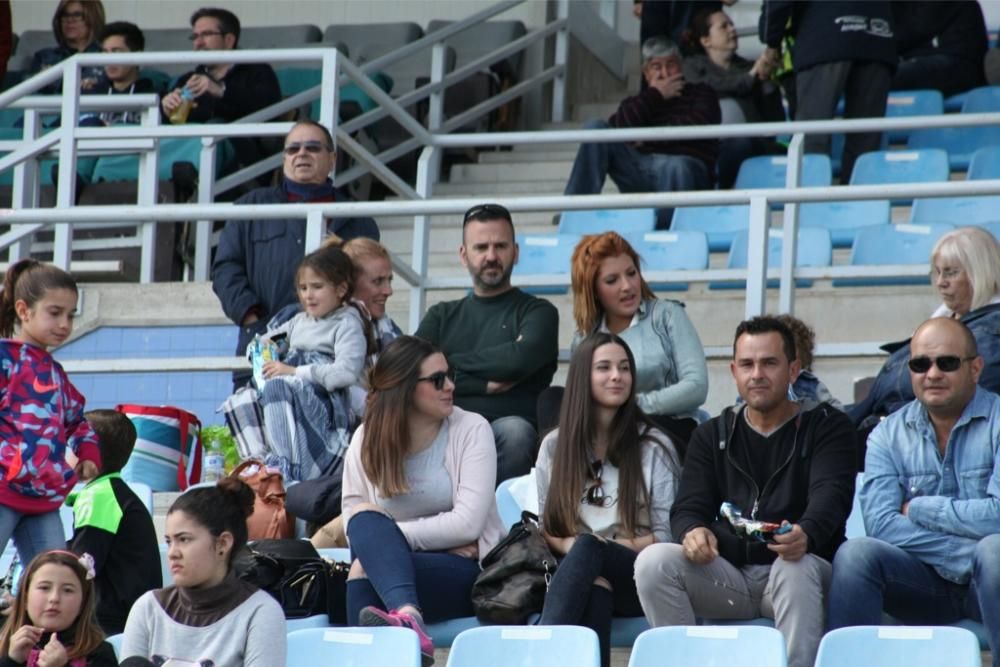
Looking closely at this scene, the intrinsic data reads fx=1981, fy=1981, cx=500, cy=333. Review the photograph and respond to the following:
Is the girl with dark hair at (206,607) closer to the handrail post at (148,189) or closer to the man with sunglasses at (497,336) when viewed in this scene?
the man with sunglasses at (497,336)

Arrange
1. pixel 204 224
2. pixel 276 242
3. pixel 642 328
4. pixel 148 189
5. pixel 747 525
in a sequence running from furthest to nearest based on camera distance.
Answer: pixel 204 224 < pixel 148 189 < pixel 276 242 < pixel 642 328 < pixel 747 525

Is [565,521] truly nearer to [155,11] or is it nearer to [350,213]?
[350,213]

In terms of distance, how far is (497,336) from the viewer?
21.1ft

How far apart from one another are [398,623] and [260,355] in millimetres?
1687

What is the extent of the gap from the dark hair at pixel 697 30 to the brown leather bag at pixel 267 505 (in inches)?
182

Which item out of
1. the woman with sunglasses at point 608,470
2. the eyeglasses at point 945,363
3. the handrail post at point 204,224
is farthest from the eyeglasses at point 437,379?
the handrail post at point 204,224

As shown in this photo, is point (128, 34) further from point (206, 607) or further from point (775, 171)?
point (206, 607)

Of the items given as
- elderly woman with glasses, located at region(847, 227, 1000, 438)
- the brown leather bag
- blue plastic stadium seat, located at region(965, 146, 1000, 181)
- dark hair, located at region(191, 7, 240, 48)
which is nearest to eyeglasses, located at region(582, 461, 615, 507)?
elderly woman with glasses, located at region(847, 227, 1000, 438)

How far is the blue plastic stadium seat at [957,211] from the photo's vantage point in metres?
8.12

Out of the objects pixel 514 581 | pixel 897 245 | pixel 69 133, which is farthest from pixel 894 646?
pixel 69 133

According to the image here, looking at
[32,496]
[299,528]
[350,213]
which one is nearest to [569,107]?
[350,213]

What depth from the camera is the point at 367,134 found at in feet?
32.4

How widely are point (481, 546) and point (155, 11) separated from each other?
743 cm

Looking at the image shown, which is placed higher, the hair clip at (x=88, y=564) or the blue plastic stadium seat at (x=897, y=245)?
the blue plastic stadium seat at (x=897, y=245)
